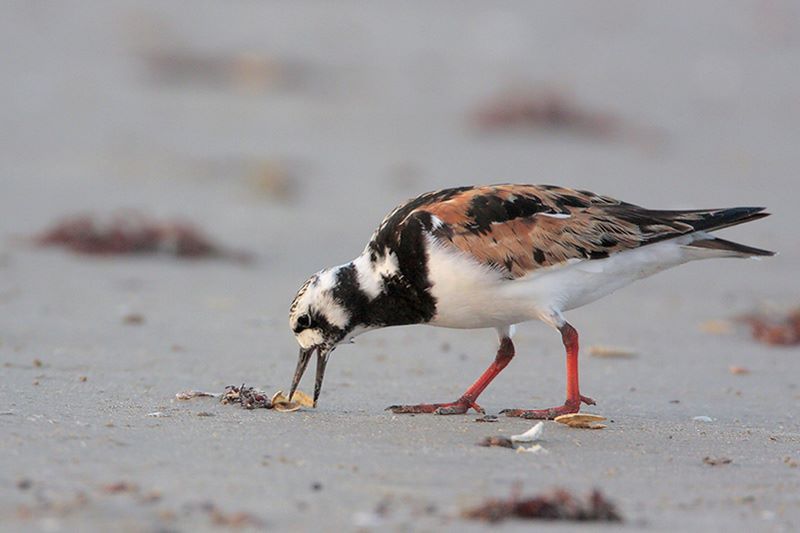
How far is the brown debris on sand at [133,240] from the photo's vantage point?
9289 mm

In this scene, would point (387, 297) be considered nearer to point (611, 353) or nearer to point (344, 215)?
point (611, 353)

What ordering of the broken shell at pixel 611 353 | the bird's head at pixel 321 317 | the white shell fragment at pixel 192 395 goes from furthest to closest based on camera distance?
the broken shell at pixel 611 353 < the bird's head at pixel 321 317 < the white shell fragment at pixel 192 395

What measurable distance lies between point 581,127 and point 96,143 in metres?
4.95

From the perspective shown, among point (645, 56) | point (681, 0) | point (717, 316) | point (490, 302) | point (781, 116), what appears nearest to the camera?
point (490, 302)

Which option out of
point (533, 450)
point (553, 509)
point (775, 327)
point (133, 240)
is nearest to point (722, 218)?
point (533, 450)

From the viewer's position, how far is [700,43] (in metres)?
17.3

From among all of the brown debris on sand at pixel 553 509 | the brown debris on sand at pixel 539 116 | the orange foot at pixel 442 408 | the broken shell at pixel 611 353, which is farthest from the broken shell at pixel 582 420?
the brown debris on sand at pixel 539 116

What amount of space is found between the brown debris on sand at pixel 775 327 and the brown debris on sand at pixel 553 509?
4.04 m

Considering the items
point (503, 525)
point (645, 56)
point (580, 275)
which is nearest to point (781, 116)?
point (645, 56)

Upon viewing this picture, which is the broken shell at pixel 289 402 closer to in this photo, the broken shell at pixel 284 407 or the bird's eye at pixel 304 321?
the broken shell at pixel 284 407

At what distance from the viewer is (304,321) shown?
5.60m

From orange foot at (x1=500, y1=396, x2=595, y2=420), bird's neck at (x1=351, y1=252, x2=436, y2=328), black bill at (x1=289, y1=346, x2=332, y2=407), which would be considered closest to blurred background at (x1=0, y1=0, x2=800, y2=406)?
black bill at (x1=289, y1=346, x2=332, y2=407)

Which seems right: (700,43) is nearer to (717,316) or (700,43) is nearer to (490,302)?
(717,316)

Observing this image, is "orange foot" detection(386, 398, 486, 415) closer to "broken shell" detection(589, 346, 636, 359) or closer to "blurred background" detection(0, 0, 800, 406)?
"blurred background" detection(0, 0, 800, 406)
